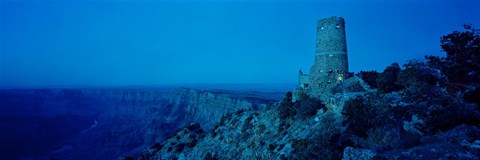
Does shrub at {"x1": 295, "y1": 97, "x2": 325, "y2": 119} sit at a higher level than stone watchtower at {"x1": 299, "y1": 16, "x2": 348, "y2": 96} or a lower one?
lower

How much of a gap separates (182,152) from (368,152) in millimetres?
27099

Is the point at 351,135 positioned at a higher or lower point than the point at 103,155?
higher

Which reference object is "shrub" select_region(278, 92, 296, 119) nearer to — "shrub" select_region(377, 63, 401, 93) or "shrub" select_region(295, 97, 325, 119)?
"shrub" select_region(295, 97, 325, 119)

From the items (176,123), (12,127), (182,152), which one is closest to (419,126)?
(182,152)

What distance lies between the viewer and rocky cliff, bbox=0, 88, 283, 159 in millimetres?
90312

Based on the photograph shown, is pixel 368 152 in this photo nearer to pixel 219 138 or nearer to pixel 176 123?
pixel 219 138

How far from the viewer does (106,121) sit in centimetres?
14662

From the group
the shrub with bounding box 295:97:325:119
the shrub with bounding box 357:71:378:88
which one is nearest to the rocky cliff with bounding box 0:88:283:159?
the shrub with bounding box 357:71:378:88

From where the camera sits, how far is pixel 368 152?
10984 mm

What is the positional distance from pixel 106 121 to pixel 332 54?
145449mm

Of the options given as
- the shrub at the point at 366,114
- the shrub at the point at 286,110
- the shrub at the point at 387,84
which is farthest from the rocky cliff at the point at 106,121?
the shrub at the point at 366,114

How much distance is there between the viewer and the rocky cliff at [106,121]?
296 feet

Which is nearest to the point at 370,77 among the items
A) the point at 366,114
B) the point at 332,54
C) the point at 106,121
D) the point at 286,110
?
the point at 332,54

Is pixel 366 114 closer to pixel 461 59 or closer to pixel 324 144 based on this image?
pixel 324 144
